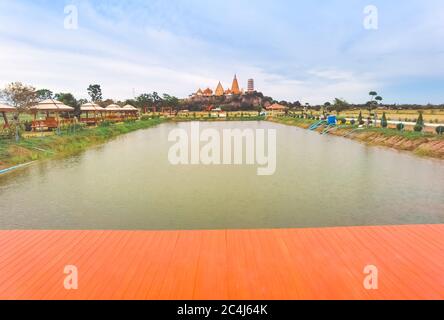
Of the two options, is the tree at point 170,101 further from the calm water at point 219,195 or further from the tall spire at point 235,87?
the calm water at point 219,195

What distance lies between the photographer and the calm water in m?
6.68

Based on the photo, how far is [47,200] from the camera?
324 inches

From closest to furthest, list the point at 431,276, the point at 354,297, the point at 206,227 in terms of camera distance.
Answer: the point at 354,297, the point at 431,276, the point at 206,227

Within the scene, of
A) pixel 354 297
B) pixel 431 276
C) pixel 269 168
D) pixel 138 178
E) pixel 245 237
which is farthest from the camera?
pixel 269 168

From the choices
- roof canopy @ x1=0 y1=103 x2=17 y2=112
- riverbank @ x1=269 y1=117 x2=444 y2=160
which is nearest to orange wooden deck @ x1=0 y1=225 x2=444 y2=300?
riverbank @ x1=269 y1=117 x2=444 y2=160

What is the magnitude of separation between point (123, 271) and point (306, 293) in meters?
2.25

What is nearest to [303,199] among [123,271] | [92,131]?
[123,271]

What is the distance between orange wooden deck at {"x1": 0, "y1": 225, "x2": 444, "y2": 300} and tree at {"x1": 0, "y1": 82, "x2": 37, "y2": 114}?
1441 cm

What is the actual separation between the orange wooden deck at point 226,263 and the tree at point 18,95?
14.4 m

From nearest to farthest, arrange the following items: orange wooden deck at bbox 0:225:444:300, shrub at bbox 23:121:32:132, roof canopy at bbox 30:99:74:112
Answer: orange wooden deck at bbox 0:225:444:300
roof canopy at bbox 30:99:74:112
shrub at bbox 23:121:32:132

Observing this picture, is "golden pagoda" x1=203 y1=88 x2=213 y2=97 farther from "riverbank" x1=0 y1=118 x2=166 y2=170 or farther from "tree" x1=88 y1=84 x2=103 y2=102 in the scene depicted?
"riverbank" x1=0 y1=118 x2=166 y2=170

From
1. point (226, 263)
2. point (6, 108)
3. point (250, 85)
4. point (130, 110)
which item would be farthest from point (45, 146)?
point (250, 85)

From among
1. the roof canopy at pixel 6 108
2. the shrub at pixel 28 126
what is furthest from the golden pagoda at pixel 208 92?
the roof canopy at pixel 6 108

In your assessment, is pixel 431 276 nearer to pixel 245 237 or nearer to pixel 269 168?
pixel 245 237
